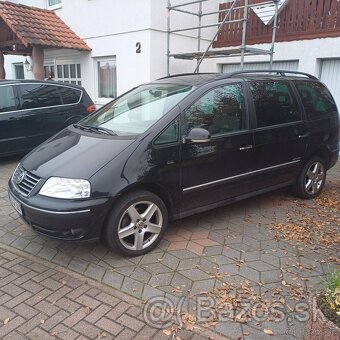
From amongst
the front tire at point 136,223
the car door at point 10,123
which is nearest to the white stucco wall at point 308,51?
the car door at point 10,123

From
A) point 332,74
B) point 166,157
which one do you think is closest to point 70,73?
Answer: point 332,74

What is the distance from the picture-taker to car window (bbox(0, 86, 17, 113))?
255 inches

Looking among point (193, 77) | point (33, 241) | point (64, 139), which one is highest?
point (193, 77)

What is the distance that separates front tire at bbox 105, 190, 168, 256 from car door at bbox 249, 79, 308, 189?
4.87 feet

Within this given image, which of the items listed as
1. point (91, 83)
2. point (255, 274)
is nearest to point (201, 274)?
point (255, 274)

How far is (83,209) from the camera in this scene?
3.05 meters

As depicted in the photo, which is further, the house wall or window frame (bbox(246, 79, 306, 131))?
the house wall

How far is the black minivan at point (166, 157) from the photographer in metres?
3.15

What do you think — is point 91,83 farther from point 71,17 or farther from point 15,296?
point 15,296

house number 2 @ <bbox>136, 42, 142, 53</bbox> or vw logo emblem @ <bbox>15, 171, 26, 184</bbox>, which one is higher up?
house number 2 @ <bbox>136, 42, 142, 53</bbox>

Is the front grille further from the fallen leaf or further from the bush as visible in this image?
the bush

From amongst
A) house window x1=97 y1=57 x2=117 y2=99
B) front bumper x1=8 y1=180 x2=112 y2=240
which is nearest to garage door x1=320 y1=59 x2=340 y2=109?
house window x1=97 y1=57 x2=117 y2=99

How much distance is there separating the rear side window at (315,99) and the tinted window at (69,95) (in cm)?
462

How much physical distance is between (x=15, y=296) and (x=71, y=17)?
992 centimetres
